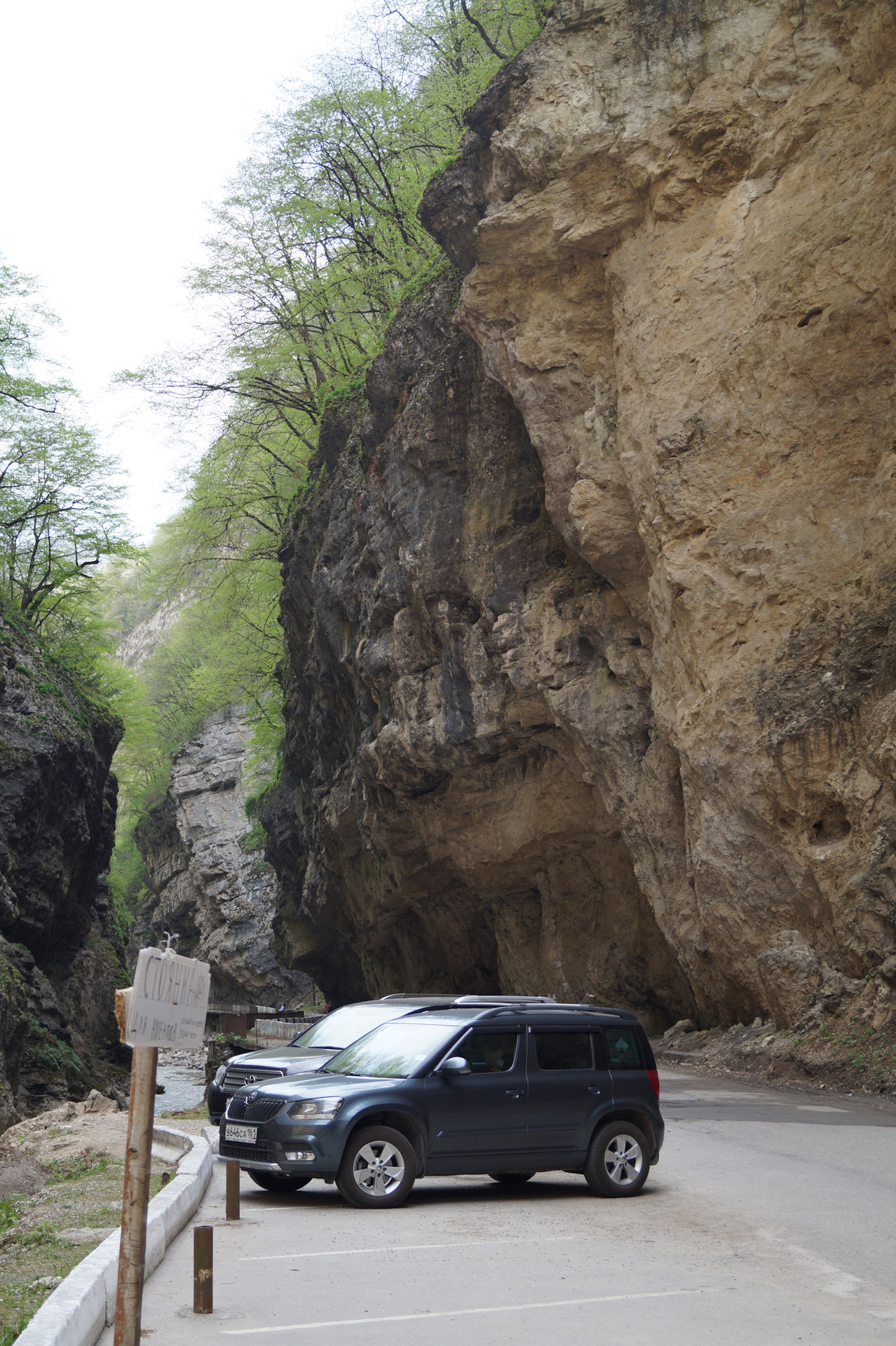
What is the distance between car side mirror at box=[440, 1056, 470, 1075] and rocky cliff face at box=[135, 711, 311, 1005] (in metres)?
41.9

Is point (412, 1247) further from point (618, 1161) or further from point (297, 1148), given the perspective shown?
point (618, 1161)

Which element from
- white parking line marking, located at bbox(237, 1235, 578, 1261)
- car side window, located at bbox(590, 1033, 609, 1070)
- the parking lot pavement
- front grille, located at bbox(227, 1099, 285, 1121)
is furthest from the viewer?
car side window, located at bbox(590, 1033, 609, 1070)

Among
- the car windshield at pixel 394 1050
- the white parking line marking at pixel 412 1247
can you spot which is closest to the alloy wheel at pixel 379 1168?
the car windshield at pixel 394 1050

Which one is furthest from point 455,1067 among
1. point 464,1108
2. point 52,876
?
point 52,876

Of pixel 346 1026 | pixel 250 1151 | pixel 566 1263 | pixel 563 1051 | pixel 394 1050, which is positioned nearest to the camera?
pixel 566 1263

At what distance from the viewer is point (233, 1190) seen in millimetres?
7445

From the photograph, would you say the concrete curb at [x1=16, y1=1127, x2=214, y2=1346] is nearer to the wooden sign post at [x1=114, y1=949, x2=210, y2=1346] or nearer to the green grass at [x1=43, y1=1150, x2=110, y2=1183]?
the wooden sign post at [x1=114, y1=949, x2=210, y2=1346]

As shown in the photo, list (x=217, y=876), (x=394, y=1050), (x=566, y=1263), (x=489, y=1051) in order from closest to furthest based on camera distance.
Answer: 1. (x=566, y=1263)
2. (x=489, y=1051)
3. (x=394, y=1050)
4. (x=217, y=876)

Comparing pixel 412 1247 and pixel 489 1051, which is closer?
pixel 412 1247

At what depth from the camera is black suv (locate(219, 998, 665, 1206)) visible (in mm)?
8086

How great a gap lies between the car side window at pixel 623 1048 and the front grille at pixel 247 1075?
10.1 ft

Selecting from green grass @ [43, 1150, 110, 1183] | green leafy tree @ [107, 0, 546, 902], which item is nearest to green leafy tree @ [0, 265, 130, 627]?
green leafy tree @ [107, 0, 546, 902]

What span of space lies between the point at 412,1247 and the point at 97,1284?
2345 mm

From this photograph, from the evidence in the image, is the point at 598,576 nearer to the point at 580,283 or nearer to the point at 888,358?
the point at 580,283
